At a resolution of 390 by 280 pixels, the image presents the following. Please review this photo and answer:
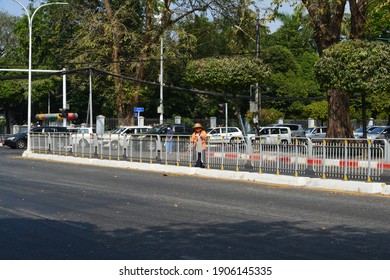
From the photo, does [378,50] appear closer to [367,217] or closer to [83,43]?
[367,217]

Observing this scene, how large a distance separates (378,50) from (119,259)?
22486 mm

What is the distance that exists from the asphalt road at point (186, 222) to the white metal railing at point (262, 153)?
62.3 inches

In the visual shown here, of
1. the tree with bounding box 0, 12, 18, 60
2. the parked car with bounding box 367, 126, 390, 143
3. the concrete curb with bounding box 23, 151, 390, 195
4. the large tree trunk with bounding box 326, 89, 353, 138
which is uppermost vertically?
the tree with bounding box 0, 12, 18, 60

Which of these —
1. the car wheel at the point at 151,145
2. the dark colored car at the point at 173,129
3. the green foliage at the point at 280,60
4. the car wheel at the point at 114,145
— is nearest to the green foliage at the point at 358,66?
the car wheel at the point at 151,145

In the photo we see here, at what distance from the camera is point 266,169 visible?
21422 millimetres

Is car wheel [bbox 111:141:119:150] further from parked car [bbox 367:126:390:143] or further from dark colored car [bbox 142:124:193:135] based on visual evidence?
parked car [bbox 367:126:390:143]

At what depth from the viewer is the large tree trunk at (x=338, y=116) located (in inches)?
1255

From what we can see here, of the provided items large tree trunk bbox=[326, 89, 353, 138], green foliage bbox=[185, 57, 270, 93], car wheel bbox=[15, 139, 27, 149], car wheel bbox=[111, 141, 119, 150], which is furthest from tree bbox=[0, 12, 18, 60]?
large tree trunk bbox=[326, 89, 353, 138]

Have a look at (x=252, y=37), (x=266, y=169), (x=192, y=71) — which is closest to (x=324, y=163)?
(x=266, y=169)

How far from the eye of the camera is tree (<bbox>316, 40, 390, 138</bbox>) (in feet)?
93.0

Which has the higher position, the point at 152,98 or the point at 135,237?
the point at 152,98

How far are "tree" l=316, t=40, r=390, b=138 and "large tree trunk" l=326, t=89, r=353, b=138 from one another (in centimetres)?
225

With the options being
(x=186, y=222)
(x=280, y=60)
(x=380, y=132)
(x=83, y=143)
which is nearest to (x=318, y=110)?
(x=280, y=60)

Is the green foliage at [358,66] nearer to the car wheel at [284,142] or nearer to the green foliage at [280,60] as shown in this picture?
the car wheel at [284,142]
